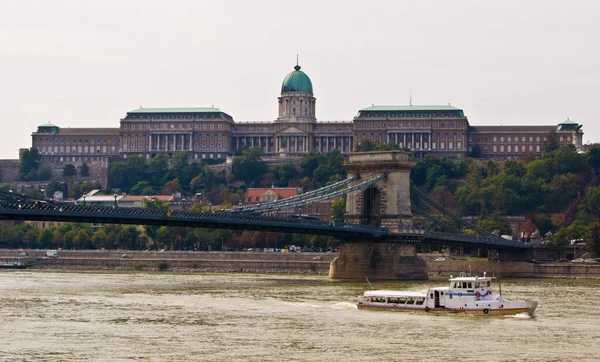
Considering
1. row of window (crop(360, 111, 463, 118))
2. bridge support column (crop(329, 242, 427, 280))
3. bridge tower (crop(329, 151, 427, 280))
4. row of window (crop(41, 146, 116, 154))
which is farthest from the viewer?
row of window (crop(41, 146, 116, 154))

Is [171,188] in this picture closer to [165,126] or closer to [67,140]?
[165,126]

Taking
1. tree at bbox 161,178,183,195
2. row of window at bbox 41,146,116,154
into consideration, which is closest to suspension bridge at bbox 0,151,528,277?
tree at bbox 161,178,183,195

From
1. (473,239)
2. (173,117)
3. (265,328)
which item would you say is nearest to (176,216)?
(473,239)

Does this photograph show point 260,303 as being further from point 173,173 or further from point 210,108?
point 210,108

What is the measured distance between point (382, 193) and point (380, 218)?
1.65 metres

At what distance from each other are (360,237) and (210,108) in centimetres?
10787

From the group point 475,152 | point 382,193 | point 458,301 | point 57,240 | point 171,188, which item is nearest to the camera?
point 458,301

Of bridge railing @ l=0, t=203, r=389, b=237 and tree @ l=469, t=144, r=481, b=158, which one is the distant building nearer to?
tree @ l=469, t=144, r=481, b=158

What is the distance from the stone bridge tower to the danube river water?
17.0 m

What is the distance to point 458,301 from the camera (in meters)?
56.1

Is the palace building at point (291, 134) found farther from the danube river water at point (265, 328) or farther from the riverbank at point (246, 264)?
the danube river water at point (265, 328)

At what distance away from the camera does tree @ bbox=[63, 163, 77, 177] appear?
18516 cm

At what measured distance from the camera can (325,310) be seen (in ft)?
187

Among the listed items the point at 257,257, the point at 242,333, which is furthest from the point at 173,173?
the point at 242,333
